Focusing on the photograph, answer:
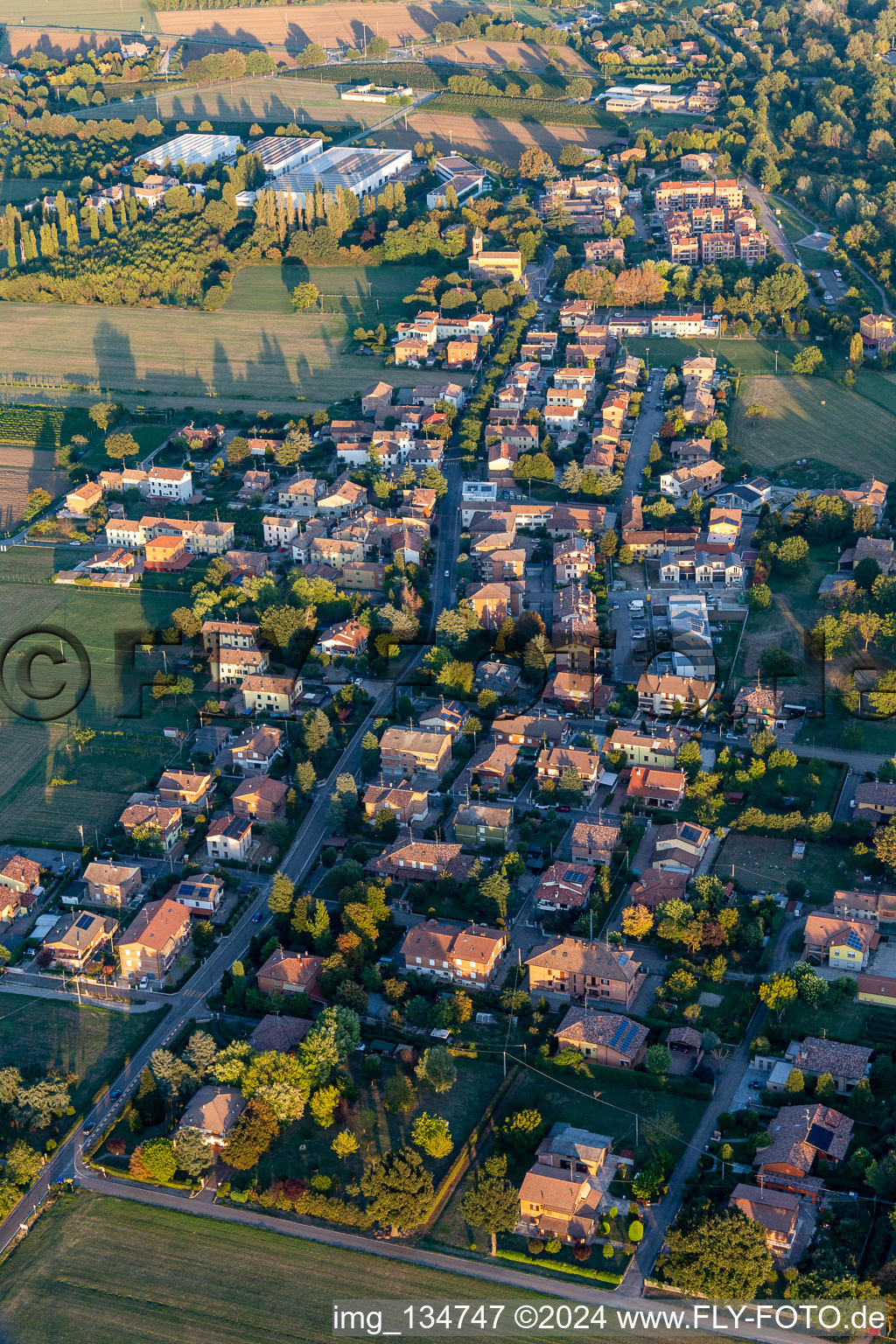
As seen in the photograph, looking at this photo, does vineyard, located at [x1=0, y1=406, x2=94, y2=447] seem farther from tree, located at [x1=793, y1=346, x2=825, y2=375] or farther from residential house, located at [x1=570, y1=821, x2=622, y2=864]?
residential house, located at [x1=570, y1=821, x2=622, y2=864]

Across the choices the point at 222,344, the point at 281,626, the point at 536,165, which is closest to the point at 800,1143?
the point at 281,626

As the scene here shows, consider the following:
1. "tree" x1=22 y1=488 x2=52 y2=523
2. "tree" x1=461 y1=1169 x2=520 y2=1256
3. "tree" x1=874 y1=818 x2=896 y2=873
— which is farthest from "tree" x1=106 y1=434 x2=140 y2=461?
"tree" x1=461 y1=1169 x2=520 y2=1256

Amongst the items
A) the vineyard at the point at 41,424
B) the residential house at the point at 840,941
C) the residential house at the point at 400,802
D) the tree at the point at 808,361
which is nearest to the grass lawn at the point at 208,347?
the vineyard at the point at 41,424

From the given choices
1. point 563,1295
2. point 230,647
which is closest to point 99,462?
point 230,647

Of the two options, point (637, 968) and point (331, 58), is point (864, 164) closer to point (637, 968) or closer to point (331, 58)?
point (331, 58)

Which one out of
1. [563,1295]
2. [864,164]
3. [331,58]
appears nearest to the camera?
[563,1295]

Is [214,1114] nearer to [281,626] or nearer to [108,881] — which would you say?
[108,881]

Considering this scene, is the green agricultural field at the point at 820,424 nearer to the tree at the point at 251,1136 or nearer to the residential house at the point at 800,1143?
the residential house at the point at 800,1143
